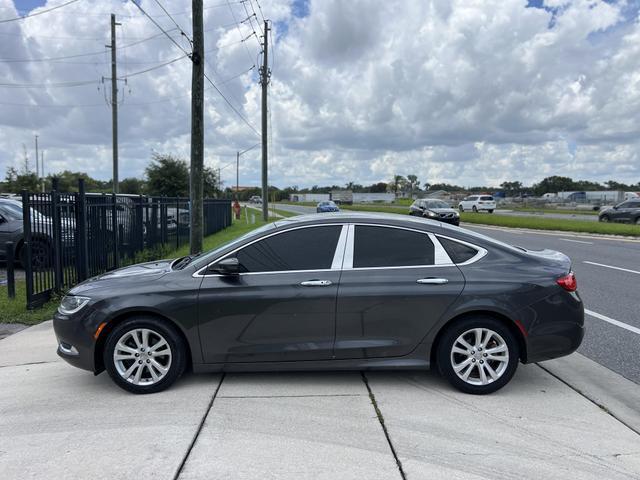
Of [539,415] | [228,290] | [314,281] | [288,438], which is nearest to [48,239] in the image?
[228,290]

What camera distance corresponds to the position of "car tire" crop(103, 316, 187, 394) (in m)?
4.30

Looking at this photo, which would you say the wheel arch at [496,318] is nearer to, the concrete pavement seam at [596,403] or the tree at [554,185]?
the concrete pavement seam at [596,403]

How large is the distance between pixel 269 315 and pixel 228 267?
0.54 meters

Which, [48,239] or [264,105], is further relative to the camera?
[264,105]

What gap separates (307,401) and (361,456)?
0.93m

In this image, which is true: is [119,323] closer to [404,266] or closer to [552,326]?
[404,266]

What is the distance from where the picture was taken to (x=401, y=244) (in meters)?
4.53

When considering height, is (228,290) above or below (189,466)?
above

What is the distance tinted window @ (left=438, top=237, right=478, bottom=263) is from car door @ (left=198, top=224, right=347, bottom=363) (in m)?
1.02

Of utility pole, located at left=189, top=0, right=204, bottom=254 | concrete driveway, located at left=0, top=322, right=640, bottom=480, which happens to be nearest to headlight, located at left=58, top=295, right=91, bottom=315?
concrete driveway, located at left=0, top=322, right=640, bottom=480

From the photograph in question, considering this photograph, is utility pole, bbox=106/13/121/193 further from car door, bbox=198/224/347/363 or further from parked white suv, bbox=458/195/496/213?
parked white suv, bbox=458/195/496/213

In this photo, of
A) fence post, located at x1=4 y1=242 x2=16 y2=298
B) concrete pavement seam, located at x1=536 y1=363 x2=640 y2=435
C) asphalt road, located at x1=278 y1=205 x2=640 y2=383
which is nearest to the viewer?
concrete pavement seam, located at x1=536 y1=363 x2=640 y2=435

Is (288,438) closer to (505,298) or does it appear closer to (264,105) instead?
(505,298)

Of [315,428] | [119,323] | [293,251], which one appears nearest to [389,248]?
[293,251]
